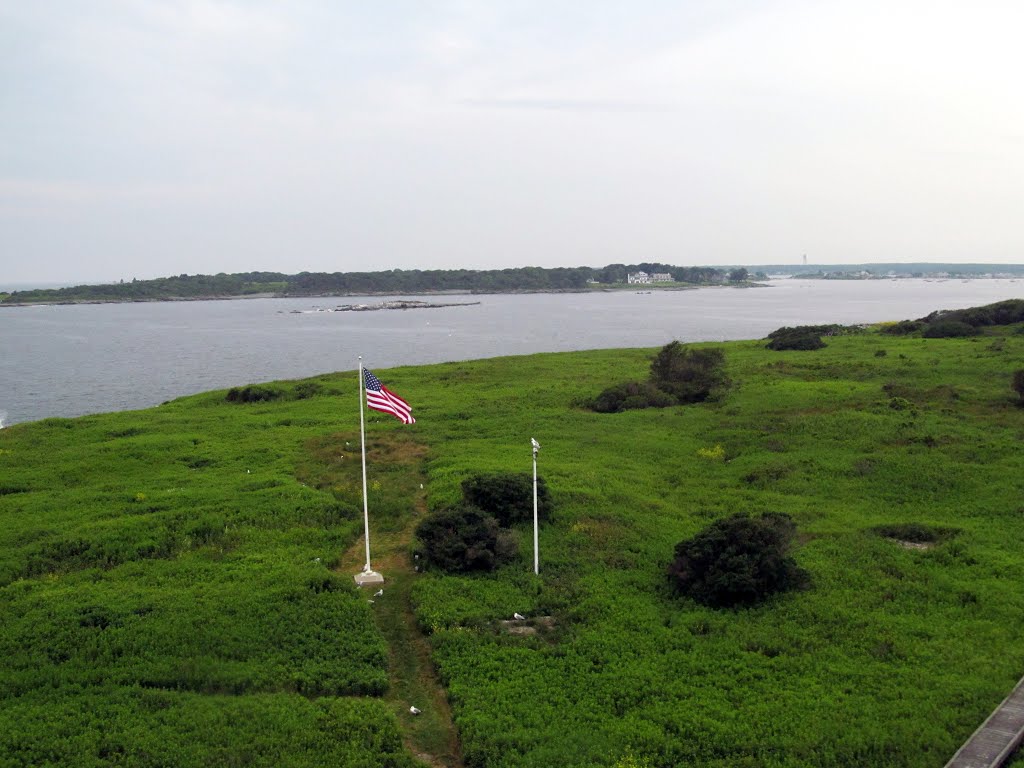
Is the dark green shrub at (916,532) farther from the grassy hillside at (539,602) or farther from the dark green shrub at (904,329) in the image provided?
the dark green shrub at (904,329)

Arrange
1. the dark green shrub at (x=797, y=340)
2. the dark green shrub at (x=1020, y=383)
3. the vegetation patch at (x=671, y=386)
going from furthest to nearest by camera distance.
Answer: the dark green shrub at (x=797, y=340) < the vegetation patch at (x=671, y=386) < the dark green shrub at (x=1020, y=383)

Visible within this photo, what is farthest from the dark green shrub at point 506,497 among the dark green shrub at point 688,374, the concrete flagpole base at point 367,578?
the dark green shrub at point 688,374

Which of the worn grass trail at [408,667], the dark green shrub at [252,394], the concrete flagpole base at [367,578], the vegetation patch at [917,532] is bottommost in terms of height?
the worn grass trail at [408,667]

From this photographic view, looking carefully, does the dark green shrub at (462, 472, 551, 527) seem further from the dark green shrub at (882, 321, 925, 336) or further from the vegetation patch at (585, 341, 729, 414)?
the dark green shrub at (882, 321, 925, 336)

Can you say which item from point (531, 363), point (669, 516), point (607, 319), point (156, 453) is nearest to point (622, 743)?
point (669, 516)

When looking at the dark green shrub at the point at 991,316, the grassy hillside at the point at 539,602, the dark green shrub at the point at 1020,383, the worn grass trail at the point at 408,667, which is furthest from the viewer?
the dark green shrub at the point at 991,316

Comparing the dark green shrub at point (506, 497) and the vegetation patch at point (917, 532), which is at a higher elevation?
the dark green shrub at point (506, 497)

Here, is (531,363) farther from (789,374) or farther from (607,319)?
(607,319)
